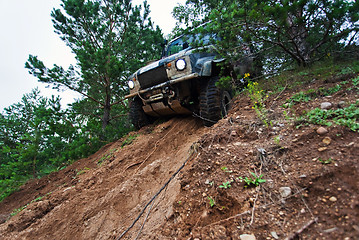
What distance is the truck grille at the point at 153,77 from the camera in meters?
3.82

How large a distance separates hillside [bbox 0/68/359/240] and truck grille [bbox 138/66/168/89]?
4.80 feet

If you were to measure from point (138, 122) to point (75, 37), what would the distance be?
5210 mm

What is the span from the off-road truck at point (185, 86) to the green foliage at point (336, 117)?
1564 mm

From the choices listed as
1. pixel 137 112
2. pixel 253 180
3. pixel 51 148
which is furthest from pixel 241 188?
pixel 51 148

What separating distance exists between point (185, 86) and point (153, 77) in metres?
0.72

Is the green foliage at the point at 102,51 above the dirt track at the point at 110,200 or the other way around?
above

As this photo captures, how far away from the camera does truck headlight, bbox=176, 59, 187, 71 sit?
3540 millimetres

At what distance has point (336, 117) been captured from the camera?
176cm

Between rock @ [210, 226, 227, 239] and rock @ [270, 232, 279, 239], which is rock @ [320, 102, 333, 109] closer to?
rock @ [270, 232, 279, 239]

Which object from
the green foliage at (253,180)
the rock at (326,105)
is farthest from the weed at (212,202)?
the rock at (326,105)

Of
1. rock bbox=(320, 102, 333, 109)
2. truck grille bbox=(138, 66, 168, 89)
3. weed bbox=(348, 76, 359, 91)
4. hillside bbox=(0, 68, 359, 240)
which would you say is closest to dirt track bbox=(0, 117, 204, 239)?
hillside bbox=(0, 68, 359, 240)

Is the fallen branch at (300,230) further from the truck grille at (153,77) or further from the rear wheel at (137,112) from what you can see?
the rear wheel at (137,112)

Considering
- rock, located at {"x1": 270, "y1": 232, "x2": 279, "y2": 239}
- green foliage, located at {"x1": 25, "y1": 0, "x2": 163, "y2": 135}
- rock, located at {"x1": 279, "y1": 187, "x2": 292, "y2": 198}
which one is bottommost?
rock, located at {"x1": 270, "y1": 232, "x2": 279, "y2": 239}

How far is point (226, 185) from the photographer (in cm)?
158
